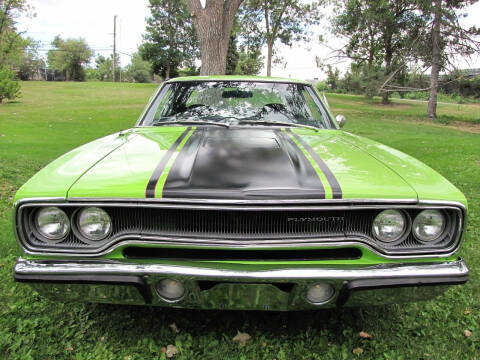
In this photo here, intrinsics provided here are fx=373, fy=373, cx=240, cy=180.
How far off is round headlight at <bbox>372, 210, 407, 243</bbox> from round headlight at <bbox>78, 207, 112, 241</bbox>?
1.21 m

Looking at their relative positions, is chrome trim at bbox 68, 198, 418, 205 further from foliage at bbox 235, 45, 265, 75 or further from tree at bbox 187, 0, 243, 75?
foliage at bbox 235, 45, 265, 75

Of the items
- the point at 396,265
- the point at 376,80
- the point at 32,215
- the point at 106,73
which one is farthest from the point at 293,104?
the point at 106,73

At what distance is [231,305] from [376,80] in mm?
18462

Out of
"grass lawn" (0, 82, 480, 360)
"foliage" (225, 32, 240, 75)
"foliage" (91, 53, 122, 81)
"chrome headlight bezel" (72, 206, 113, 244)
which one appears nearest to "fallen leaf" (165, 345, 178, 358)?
"grass lawn" (0, 82, 480, 360)

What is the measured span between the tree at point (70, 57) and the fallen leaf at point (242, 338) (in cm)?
5847

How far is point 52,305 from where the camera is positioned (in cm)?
239

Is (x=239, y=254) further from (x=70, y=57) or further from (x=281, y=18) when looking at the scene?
(x=70, y=57)

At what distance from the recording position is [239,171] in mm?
1756

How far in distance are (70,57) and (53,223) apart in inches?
2602

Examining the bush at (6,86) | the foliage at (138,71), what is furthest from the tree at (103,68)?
the bush at (6,86)

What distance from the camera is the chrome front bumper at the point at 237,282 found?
1.60m

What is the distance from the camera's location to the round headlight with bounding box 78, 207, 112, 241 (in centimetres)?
167

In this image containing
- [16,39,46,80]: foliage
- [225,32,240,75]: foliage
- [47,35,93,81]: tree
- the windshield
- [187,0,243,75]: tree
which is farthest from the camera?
[47,35,93,81]: tree

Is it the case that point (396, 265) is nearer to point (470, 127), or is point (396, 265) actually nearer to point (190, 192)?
point (190, 192)
